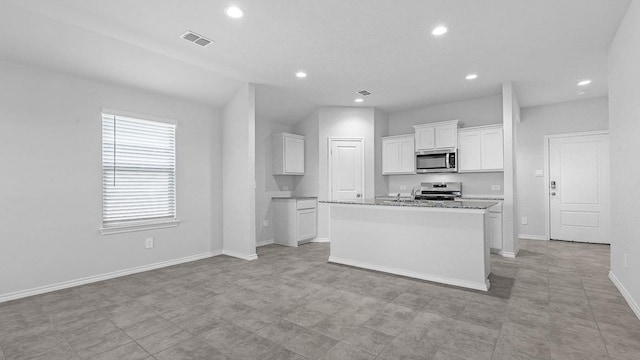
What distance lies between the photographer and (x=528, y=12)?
2.82m

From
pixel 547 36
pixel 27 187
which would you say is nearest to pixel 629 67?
pixel 547 36

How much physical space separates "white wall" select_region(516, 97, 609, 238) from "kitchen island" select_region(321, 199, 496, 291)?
3.28 meters

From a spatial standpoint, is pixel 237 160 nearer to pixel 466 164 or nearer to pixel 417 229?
pixel 417 229

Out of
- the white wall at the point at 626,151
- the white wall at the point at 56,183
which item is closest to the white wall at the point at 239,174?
the white wall at the point at 56,183

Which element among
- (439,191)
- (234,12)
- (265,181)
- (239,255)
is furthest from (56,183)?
(439,191)

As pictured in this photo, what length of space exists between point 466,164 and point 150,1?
5.32 metres

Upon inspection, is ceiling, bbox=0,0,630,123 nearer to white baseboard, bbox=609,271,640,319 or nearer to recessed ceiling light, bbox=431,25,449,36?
recessed ceiling light, bbox=431,25,449,36

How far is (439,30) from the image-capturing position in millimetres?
3131

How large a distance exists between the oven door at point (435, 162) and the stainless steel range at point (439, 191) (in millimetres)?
363

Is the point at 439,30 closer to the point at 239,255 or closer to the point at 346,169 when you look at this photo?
the point at 346,169

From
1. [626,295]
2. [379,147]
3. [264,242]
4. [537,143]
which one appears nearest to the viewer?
[626,295]

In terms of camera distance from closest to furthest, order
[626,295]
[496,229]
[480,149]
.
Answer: [626,295] → [496,229] → [480,149]

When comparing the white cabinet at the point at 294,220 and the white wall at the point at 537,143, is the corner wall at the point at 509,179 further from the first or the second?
the white cabinet at the point at 294,220

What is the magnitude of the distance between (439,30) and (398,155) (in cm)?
338
